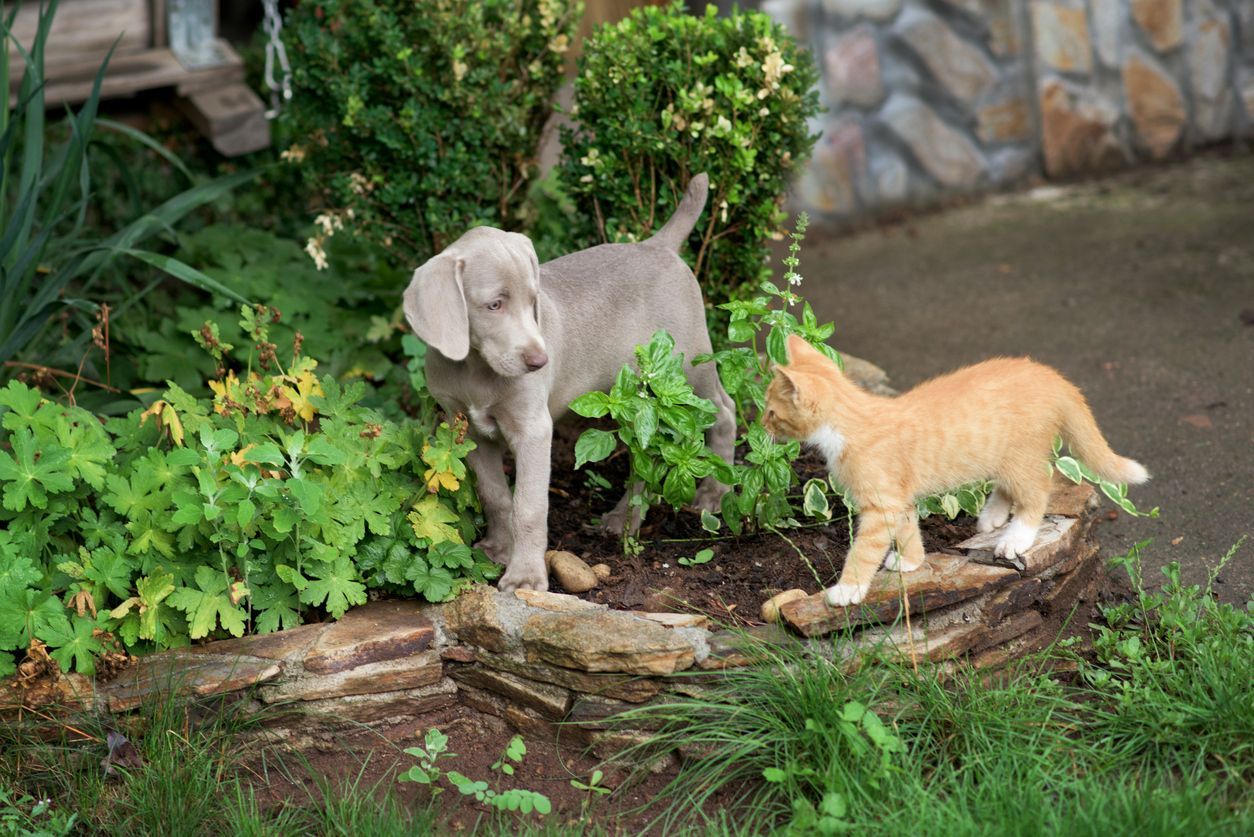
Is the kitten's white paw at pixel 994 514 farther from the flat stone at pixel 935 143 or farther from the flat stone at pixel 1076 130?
the flat stone at pixel 1076 130

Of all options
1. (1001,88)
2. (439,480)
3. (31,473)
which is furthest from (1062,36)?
(31,473)

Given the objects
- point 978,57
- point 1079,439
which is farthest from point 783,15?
point 1079,439

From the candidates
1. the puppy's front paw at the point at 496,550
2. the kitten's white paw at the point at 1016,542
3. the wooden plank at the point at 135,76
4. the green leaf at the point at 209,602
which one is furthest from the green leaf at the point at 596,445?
the wooden plank at the point at 135,76

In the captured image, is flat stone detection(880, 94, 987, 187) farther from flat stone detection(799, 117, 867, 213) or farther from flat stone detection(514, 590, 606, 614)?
flat stone detection(514, 590, 606, 614)

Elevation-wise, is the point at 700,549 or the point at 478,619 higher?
the point at 478,619

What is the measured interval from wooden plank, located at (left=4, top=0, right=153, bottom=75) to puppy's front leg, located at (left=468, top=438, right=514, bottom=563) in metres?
3.77

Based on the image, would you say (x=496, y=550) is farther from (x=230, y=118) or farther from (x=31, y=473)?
(x=230, y=118)

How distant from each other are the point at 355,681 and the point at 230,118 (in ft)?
12.6

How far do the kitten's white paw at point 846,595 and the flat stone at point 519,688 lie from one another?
80 centimetres

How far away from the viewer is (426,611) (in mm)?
4004

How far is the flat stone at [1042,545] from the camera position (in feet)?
12.9

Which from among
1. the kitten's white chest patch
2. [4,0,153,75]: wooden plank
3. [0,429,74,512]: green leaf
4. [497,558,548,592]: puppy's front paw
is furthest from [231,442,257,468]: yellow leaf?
[4,0,153,75]: wooden plank

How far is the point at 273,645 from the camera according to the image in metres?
3.87

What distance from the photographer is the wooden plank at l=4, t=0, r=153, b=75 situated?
6707mm
